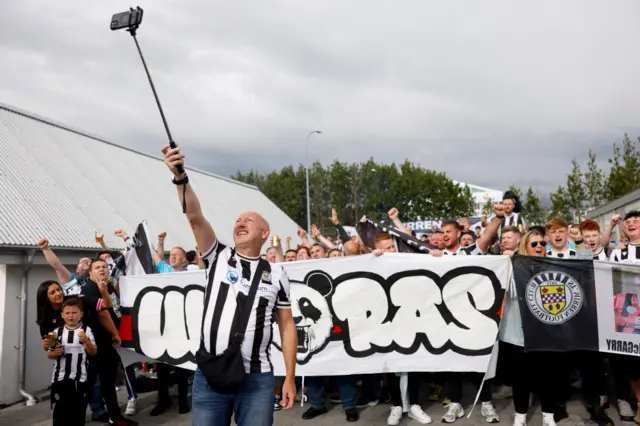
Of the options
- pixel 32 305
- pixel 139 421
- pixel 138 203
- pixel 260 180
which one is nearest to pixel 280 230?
pixel 138 203

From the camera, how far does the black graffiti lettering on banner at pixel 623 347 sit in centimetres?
550

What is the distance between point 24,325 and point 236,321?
673 cm

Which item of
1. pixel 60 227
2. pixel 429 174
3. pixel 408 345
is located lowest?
pixel 408 345

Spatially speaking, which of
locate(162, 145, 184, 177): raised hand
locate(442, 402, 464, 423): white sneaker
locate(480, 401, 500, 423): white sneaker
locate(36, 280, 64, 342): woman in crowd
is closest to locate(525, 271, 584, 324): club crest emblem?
locate(480, 401, 500, 423): white sneaker

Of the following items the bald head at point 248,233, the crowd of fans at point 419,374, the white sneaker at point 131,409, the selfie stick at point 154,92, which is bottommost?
the white sneaker at point 131,409

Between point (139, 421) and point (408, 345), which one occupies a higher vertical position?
point (408, 345)

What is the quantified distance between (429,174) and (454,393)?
56269mm

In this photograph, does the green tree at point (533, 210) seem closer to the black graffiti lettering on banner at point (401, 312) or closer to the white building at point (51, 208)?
the white building at point (51, 208)

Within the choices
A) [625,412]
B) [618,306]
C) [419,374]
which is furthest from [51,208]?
[625,412]

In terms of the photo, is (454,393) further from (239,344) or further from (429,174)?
(429,174)

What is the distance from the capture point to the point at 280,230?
28.1 m

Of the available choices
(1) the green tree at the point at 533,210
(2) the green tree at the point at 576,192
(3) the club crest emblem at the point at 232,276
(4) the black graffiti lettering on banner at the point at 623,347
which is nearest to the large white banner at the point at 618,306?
(4) the black graffiti lettering on banner at the point at 623,347

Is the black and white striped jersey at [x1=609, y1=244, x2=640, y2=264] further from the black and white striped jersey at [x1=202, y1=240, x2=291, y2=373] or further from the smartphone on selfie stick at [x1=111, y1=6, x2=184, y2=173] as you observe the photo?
the smartphone on selfie stick at [x1=111, y1=6, x2=184, y2=173]

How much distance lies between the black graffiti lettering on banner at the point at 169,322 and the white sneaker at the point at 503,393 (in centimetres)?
397
